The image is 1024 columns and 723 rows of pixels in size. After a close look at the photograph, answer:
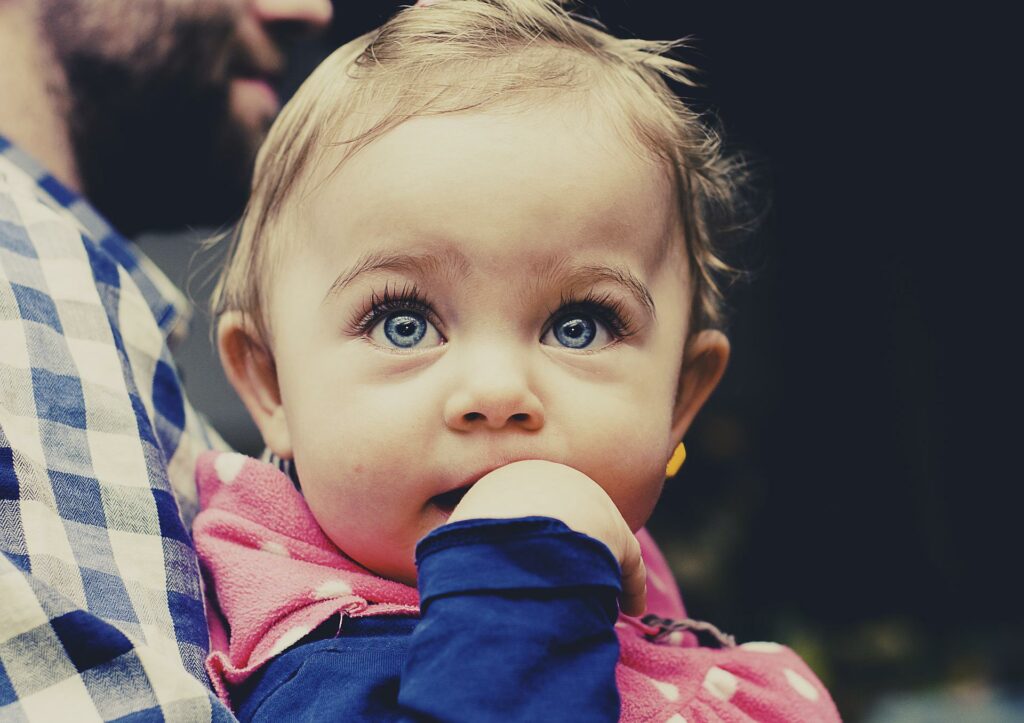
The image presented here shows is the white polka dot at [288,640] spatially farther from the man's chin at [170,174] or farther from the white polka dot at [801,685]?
the man's chin at [170,174]

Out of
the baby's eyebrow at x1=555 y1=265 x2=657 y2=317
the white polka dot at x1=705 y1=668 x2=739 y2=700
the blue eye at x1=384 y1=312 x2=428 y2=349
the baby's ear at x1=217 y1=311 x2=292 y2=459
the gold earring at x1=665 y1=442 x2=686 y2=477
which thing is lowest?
the white polka dot at x1=705 y1=668 x2=739 y2=700

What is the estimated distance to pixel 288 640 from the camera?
3.04 ft

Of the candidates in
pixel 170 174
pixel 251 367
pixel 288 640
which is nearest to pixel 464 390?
pixel 288 640

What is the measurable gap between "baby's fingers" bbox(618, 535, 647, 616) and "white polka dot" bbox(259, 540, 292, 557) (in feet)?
0.99

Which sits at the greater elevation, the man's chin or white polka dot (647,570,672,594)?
the man's chin

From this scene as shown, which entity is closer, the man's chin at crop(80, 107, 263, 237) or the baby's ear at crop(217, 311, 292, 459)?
the baby's ear at crop(217, 311, 292, 459)

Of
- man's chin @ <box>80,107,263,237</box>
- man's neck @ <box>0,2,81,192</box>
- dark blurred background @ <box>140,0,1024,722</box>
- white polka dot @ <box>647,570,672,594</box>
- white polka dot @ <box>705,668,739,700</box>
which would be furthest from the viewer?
dark blurred background @ <box>140,0,1024,722</box>

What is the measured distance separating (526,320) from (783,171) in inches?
170

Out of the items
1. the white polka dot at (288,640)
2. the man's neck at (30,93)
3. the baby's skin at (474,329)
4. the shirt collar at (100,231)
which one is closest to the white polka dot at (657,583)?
the baby's skin at (474,329)

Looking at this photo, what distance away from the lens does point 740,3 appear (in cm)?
365

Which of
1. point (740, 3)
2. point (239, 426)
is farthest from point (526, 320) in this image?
point (239, 426)

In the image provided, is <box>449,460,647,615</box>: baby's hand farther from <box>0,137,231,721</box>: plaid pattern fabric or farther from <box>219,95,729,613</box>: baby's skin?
<box>0,137,231,721</box>: plaid pattern fabric

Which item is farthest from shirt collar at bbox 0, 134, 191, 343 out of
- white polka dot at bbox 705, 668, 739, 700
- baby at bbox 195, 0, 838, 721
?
white polka dot at bbox 705, 668, 739, 700

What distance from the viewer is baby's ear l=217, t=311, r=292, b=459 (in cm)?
117
